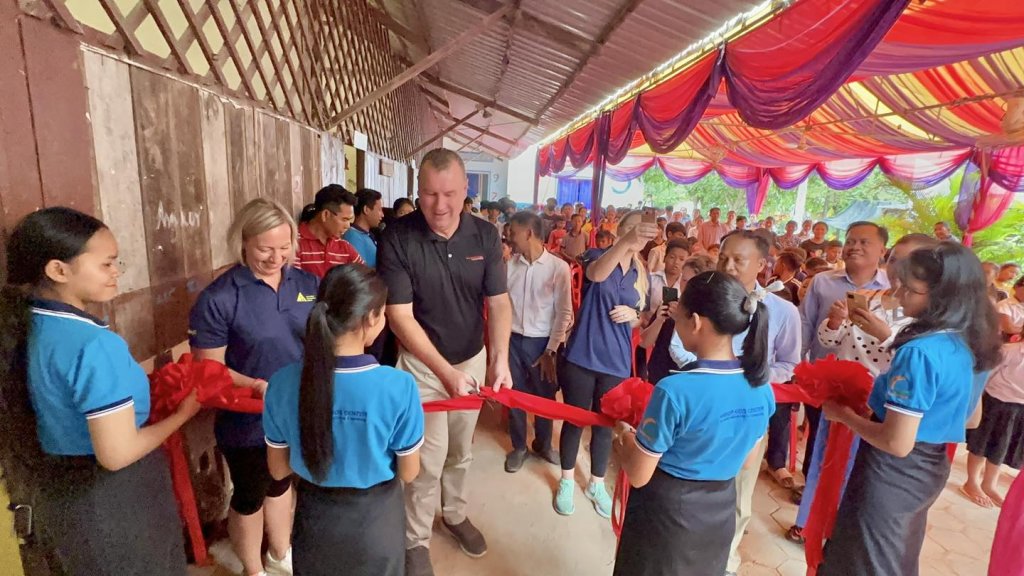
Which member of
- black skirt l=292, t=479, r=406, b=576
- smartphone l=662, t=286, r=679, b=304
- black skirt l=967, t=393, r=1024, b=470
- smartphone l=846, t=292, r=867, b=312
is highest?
smartphone l=846, t=292, r=867, b=312

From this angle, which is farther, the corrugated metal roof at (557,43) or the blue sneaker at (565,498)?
the corrugated metal roof at (557,43)

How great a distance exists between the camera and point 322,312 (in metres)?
1.02

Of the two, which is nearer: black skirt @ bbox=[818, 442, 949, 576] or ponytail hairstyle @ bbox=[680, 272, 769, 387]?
ponytail hairstyle @ bbox=[680, 272, 769, 387]

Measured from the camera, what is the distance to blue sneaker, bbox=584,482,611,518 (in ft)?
7.67

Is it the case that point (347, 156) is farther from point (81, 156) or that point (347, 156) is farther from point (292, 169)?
point (81, 156)

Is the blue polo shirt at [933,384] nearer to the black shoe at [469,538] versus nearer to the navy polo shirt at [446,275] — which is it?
the navy polo shirt at [446,275]

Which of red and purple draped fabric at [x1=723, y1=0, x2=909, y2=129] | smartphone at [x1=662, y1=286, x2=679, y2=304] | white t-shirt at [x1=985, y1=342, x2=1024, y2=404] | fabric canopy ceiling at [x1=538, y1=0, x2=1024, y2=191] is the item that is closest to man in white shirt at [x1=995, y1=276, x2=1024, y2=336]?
white t-shirt at [x1=985, y1=342, x2=1024, y2=404]

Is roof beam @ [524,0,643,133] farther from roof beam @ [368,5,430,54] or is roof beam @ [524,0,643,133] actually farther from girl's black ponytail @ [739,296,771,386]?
girl's black ponytail @ [739,296,771,386]

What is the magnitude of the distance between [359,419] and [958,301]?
1478mm

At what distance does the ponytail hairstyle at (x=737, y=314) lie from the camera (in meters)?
1.12

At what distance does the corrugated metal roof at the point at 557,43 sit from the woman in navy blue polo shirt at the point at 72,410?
10.7ft

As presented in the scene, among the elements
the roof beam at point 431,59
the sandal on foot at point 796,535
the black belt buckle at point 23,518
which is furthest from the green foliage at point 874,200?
the black belt buckle at point 23,518

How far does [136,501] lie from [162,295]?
2.94 ft

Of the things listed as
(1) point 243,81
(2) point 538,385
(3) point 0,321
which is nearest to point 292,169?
(1) point 243,81
